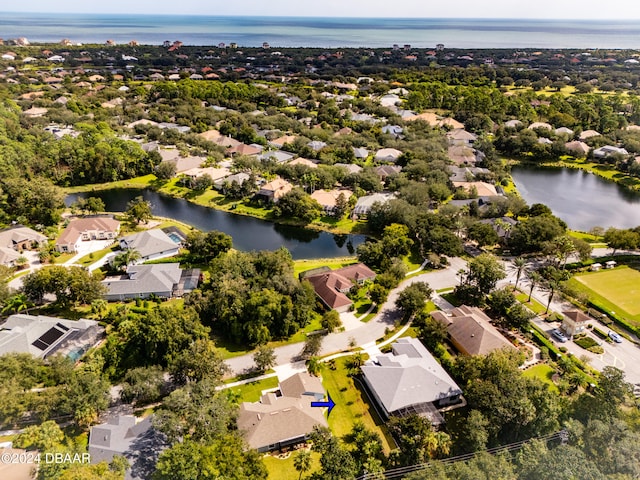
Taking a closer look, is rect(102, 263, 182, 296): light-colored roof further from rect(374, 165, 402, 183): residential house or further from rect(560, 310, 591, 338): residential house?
rect(374, 165, 402, 183): residential house

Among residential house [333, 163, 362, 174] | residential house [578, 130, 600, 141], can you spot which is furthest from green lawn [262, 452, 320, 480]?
residential house [578, 130, 600, 141]

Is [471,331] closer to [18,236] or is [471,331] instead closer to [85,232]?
[85,232]

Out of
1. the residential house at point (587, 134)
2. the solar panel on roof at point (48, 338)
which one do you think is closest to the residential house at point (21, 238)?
the solar panel on roof at point (48, 338)

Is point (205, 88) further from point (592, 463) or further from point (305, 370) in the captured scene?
point (592, 463)

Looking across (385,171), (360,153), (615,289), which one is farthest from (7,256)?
(615,289)

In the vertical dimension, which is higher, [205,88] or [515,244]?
[205,88]

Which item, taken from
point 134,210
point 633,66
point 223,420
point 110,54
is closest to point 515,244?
point 223,420
